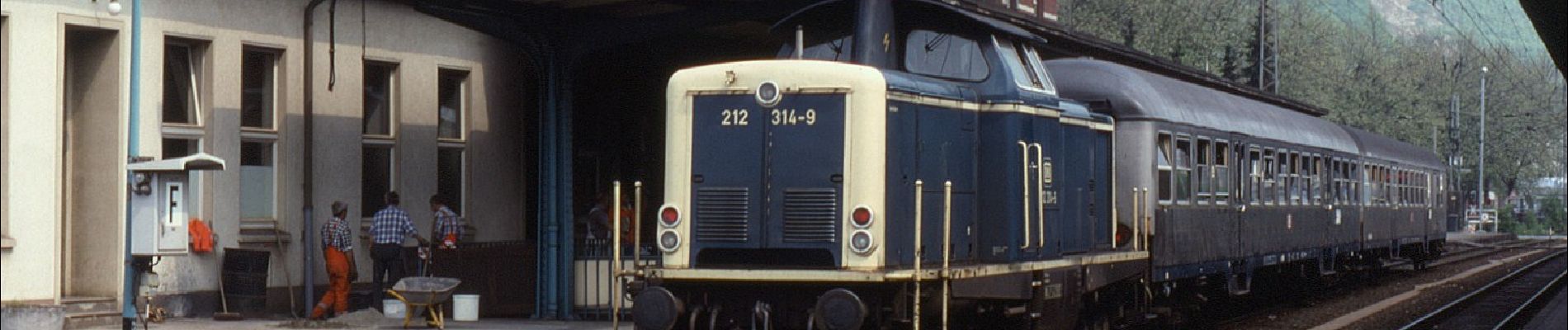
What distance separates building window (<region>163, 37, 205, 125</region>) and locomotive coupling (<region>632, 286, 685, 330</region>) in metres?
9.75

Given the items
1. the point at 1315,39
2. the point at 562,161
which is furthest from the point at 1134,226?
the point at 1315,39

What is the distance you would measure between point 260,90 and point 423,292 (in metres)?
4.01

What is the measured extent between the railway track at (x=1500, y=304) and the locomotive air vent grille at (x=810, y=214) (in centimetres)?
1141

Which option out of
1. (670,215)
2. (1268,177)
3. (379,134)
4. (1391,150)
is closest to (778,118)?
(670,215)

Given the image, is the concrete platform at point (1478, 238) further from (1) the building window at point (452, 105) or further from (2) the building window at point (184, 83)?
(2) the building window at point (184, 83)

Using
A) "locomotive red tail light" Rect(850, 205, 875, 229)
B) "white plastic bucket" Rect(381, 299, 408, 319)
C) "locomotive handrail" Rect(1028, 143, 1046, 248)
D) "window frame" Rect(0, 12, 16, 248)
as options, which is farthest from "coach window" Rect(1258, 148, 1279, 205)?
"window frame" Rect(0, 12, 16, 248)

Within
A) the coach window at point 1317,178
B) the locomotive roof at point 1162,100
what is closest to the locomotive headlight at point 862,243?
the locomotive roof at point 1162,100

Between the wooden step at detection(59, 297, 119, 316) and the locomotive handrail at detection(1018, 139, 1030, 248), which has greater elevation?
the locomotive handrail at detection(1018, 139, 1030, 248)

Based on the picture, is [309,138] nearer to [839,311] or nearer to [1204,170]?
[1204,170]

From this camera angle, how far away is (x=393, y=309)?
1945 cm

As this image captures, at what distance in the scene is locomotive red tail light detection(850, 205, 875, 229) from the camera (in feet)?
37.1

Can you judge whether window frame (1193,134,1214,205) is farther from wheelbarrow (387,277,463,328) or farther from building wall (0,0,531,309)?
building wall (0,0,531,309)

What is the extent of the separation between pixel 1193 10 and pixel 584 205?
39.2 meters

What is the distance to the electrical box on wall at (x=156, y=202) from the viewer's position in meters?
14.8
